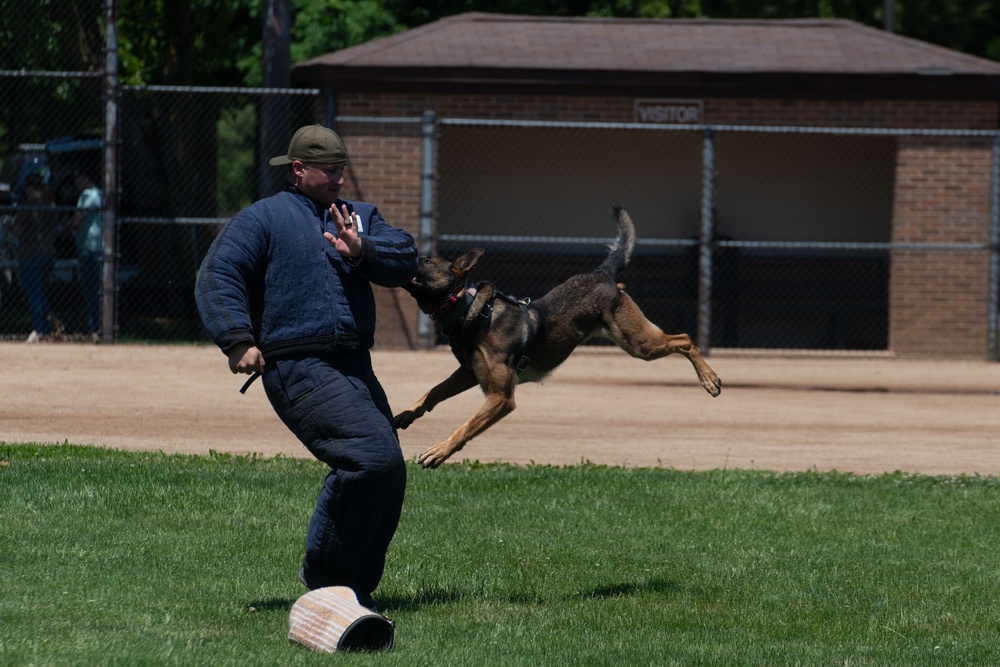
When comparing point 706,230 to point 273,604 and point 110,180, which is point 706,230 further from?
point 273,604

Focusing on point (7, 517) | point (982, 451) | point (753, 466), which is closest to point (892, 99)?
point (982, 451)

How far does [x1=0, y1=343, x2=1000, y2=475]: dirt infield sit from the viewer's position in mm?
10008

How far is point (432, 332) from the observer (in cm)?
1673

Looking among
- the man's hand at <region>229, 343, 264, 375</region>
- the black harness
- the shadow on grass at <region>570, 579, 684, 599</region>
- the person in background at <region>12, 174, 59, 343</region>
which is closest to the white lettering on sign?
the person in background at <region>12, 174, 59, 343</region>

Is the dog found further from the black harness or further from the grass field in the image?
the grass field

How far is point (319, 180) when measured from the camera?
5363 mm

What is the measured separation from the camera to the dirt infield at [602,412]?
10008 mm

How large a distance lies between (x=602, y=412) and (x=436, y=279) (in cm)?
542

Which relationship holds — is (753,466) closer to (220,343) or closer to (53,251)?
(220,343)

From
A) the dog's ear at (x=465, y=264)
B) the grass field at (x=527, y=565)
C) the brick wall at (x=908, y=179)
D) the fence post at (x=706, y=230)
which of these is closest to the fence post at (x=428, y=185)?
the brick wall at (x=908, y=179)

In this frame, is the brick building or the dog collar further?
the brick building

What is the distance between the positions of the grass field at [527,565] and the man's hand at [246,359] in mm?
1002

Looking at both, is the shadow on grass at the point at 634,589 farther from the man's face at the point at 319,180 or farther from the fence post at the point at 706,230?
the fence post at the point at 706,230

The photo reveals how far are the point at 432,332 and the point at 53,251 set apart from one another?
4415 mm
